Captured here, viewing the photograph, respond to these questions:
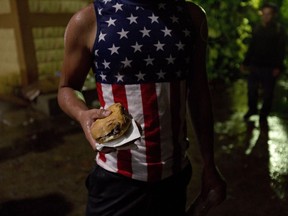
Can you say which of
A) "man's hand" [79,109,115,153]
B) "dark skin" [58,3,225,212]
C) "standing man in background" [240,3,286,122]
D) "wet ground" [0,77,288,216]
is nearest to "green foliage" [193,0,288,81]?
"wet ground" [0,77,288,216]

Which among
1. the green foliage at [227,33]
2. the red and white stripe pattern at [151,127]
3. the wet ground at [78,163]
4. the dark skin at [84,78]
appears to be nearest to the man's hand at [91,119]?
the dark skin at [84,78]

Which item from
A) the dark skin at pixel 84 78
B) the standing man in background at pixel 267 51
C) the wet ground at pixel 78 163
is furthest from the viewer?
the standing man in background at pixel 267 51

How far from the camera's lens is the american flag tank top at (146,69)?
64.1 inches

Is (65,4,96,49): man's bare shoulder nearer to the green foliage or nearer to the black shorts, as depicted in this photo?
the black shorts

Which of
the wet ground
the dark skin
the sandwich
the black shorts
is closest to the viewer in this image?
the sandwich

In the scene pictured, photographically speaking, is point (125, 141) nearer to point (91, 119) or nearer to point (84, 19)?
point (91, 119)

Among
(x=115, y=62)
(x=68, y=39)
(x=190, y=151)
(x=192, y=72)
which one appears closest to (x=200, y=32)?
(x=192, y=72)

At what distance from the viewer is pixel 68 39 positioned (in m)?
1.67

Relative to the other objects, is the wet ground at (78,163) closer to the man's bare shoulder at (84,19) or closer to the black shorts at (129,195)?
the black shorts at (129,195)

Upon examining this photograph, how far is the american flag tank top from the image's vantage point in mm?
1628

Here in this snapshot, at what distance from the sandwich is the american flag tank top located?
0.29 metres

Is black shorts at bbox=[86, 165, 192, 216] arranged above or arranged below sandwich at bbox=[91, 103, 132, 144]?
below

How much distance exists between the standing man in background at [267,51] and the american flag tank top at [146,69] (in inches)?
207

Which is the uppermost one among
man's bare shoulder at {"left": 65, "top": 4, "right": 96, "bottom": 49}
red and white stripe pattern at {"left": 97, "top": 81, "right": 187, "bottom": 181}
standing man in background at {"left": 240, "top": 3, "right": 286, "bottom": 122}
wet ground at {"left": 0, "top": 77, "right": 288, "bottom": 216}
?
man's bare shoulder at {"left": 65, "top": 4, "right": 96, "bottom": 49}
